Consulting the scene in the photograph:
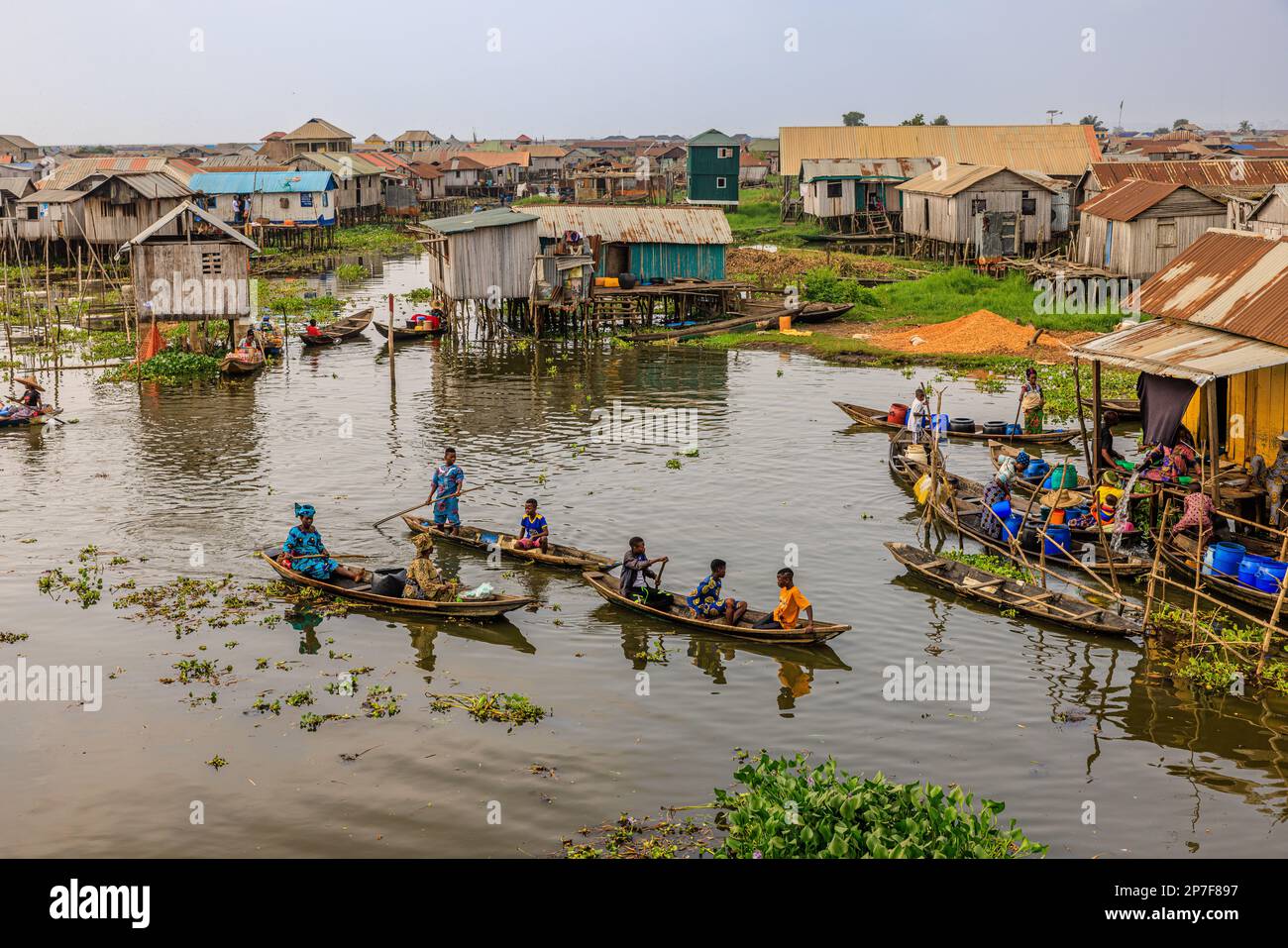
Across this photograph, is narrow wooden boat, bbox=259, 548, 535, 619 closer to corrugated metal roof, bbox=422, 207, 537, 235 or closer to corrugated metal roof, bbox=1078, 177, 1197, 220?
corrugated metal roof, bbox=422, 207, 537, 235

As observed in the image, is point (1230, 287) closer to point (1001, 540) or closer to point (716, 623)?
point (1001, 540)

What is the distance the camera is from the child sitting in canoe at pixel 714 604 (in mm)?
16500

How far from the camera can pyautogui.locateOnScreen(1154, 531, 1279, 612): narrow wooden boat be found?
16.5m

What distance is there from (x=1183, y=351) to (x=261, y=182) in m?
59.2

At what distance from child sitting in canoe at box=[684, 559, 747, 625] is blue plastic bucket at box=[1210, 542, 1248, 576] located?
6.83 meters

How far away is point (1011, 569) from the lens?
1880 cm

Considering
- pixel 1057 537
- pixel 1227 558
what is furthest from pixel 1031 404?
pixel 1227 558

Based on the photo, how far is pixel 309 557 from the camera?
59.9 ft

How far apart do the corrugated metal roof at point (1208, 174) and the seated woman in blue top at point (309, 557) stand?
35.1 meters

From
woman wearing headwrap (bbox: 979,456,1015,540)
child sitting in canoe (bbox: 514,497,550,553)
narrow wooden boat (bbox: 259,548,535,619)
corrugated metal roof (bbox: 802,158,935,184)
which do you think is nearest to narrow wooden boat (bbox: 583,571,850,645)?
narrow wooden boat (bbox: 259,548,535,619)

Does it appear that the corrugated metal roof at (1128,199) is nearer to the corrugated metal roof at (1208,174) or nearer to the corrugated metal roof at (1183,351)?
the corrugated metal roof at (1208,174)

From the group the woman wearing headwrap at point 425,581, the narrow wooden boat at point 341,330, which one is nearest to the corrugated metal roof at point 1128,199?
the narrow wooden boat at point 341,330
